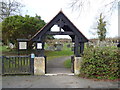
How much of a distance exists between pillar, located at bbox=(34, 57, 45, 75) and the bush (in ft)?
8.45

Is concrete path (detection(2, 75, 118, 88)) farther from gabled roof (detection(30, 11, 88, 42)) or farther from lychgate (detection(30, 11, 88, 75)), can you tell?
gabled roof (detection(30, 11, 88, 42))

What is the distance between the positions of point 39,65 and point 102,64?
3880 mm

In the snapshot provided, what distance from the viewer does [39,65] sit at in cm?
834

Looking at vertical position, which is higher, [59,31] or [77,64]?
[59,31]

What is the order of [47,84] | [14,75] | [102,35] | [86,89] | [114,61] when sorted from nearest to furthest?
[86,89] < [47,84] < [114,61] < [14,75] < [102,35]

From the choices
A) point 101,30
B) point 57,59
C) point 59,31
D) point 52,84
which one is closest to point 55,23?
point 59,31

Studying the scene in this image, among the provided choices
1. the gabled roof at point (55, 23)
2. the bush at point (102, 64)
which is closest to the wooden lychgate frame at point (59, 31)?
the gabled roof at point (55, 23)

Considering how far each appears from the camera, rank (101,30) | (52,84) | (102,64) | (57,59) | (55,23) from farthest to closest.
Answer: (101,30), (57,59), (55,23), (102,64), (52,84)

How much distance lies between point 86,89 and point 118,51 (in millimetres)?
3404

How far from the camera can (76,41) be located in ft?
28.0

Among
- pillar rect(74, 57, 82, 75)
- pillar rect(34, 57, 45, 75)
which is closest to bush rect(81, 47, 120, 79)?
pillar rect(74, 57, 82, 75)

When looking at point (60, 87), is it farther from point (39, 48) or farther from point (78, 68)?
point (39, 48)

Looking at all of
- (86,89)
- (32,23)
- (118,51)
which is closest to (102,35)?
(32,23)

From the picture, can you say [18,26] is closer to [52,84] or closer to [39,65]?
[39,65]
